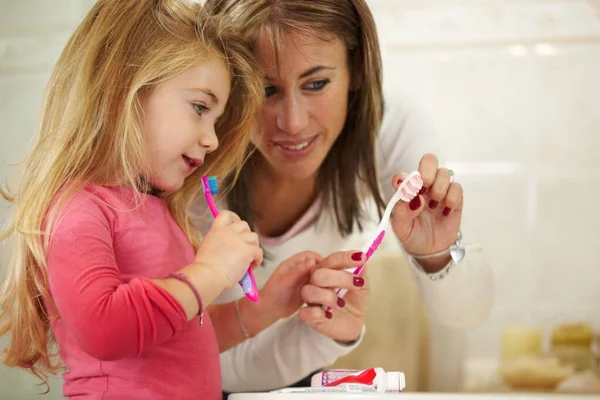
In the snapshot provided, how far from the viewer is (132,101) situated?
57 centimetres

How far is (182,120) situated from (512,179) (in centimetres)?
67

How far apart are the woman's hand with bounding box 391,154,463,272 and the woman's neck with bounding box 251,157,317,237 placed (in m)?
0.12

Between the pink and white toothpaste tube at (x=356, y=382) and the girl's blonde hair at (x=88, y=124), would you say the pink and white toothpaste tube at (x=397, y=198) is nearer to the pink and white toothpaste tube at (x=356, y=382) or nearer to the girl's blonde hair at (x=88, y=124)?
the pink and white toothpaste tube at (x=356, y=382)

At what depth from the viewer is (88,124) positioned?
561 mm

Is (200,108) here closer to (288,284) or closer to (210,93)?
(210,93)

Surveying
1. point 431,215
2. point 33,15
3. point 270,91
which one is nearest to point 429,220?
point 431,215

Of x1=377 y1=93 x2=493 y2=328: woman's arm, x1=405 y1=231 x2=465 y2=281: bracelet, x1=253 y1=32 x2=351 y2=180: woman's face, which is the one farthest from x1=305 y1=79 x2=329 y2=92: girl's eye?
x1=405 y1=231 x2=465 y2=281: bracelet

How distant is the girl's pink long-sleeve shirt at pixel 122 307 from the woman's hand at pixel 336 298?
0.12 meters

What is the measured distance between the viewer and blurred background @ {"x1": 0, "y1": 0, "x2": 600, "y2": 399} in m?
0.93

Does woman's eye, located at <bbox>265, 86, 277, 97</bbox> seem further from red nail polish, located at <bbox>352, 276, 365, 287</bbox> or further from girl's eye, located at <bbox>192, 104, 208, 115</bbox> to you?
red nail polish, located at <bbox>352, 276, 365, 287</bbox>

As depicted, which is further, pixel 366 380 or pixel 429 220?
pixel 429 220

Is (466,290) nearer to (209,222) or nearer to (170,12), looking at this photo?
(209,222)

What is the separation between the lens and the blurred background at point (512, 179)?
934 mm

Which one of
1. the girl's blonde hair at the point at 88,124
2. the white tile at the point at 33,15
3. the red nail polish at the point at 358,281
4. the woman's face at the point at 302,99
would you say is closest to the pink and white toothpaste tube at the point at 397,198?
the red nail polish at the point at 358,281
